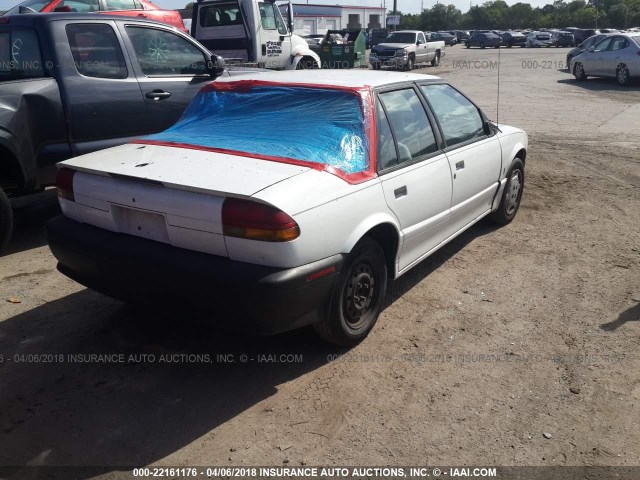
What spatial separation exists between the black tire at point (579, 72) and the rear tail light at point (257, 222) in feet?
70.2

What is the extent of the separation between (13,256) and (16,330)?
158cm

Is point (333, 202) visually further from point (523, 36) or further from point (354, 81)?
point (523, 36)

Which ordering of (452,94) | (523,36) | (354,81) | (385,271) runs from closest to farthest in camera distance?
(385,271)
(354,81)
(452,94)
(523,36)

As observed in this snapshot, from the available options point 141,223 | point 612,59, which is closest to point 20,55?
point 141,223

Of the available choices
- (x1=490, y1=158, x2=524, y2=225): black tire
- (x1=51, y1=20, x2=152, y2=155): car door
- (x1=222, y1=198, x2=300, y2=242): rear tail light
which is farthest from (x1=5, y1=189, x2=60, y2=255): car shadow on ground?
(x1=490, y1=158, x2=524, y2=225): black tire

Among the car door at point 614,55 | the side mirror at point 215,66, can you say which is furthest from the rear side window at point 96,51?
the car door at point 614,55

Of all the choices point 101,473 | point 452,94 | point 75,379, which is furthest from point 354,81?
point 101,473

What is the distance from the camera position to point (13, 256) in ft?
17.8

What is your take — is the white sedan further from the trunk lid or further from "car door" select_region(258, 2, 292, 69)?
"car door" select_region(258, 2, 292, 69)

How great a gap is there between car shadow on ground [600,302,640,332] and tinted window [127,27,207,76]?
4.92 metres

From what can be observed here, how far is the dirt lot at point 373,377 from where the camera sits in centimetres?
298

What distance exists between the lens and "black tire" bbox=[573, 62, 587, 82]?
2142cm

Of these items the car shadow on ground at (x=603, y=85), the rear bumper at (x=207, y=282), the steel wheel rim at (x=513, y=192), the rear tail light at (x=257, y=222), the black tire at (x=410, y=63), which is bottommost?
the car shadow on ground at (x=603, y=85)

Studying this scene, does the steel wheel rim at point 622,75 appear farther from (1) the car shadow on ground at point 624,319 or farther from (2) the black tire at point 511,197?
(1) the car shadow on ground at point 624,319
